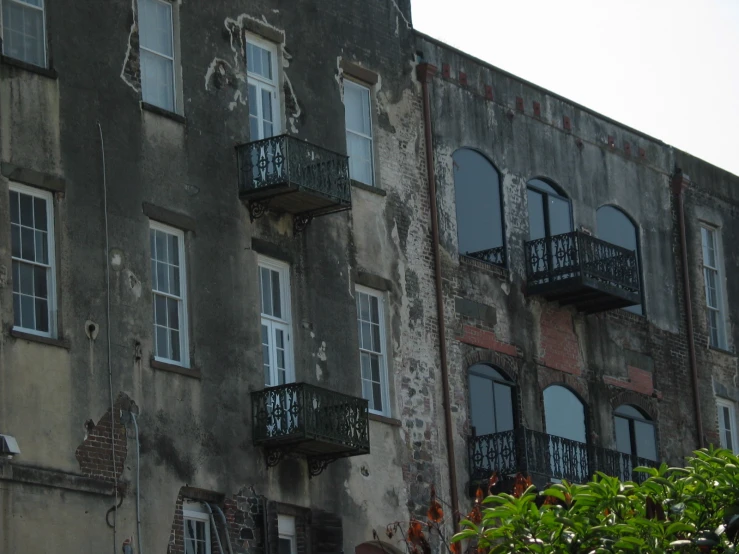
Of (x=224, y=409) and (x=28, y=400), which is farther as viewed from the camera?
(x=224, y=409)

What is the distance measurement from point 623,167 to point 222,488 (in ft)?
48.0

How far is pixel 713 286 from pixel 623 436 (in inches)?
215

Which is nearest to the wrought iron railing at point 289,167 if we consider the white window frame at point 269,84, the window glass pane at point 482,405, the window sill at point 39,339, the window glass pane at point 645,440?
the white window frame at point 269,84

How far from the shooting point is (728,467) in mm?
18172

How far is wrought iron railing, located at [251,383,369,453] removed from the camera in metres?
27.3

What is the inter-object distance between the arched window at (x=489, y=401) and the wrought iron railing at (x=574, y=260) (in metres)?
2.11

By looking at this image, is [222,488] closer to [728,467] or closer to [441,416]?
[441,416]

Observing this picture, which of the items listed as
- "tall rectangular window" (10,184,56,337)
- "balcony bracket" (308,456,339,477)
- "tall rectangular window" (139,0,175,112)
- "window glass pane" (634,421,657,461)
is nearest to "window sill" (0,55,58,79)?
"tall rectangular window" (10,184,56,337)

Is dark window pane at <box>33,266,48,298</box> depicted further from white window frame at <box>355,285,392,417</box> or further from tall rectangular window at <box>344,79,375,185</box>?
tall rectangular window at <box>344,79,375,185</box>

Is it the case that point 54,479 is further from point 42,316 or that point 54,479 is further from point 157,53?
point 157,53

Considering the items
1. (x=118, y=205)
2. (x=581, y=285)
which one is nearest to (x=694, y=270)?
(x=581, y=285)

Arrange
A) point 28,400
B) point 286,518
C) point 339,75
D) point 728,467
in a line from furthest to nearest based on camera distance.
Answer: point 339,75 < point 286,518 < point 28,400 < point 728,467

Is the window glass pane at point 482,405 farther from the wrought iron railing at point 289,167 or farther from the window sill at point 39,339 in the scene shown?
the window sill at point 39,339

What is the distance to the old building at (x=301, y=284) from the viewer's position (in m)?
25.2
